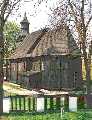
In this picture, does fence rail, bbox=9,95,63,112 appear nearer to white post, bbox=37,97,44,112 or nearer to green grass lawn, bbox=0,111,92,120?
white post, bbox=37,97,44,112

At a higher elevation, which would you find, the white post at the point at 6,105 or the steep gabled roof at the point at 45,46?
the steep gabled roof at the point at 45,46

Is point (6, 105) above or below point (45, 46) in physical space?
below

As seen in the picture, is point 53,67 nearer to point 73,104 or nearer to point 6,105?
point 73,104

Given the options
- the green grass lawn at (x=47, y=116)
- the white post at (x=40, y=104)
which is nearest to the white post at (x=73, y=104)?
the green grass lawn at (x=47, y=116)

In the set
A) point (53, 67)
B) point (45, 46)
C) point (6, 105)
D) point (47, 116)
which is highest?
point (45, 46)

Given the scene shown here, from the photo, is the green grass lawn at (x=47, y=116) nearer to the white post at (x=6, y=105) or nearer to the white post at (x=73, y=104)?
the white post at (x=6, y=105)

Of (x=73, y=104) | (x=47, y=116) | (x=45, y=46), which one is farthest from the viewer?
(x=45, y=46)

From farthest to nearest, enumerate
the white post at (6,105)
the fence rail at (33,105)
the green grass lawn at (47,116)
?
the fence rail at (33,105)
the white post at (6,105)
the green grass lawn at (47,116)

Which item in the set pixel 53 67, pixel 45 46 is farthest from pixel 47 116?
pixel 45 46

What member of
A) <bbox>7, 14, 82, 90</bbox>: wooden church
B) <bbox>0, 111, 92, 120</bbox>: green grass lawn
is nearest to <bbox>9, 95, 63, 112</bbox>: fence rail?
<bbox>0, 111, 92, 120</bbox>: green grass lawn

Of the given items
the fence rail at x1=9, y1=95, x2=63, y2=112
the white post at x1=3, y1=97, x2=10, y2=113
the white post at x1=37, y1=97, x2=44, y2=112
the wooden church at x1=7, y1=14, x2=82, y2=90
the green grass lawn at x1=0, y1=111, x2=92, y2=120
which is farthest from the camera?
the wooden church at x1=7, y1=14, x2=82, y2=90

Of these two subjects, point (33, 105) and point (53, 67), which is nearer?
point (33, 105)

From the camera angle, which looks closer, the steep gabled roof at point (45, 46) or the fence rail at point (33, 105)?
the fence rail at point (33, 105)

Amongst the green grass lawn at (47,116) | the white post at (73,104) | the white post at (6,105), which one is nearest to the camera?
the green grass lawn at (47,116)
